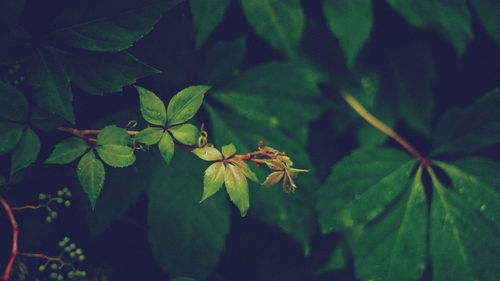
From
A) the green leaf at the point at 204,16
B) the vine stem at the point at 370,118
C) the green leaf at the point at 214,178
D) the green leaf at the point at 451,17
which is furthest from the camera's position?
the vine stem at the point at 370,118

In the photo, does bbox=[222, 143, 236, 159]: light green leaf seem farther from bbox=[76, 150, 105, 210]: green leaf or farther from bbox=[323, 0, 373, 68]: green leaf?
bbox=[323, 0, 373, 68]: green leaf

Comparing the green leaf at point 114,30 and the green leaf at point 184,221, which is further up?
the green leaf at point 114,30

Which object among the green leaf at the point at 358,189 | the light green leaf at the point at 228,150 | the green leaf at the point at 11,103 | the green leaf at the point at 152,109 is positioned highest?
the green leaf at the point at 11,103

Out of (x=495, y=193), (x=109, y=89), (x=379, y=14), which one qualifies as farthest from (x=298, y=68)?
(x=495, y=193)

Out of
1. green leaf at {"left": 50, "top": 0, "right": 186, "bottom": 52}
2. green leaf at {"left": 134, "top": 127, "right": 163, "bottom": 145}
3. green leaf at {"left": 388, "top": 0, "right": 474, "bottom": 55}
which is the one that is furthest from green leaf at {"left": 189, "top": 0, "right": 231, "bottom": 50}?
green leaf at {"left": 388, "top": 0, "right": 474, "bottom": 55}

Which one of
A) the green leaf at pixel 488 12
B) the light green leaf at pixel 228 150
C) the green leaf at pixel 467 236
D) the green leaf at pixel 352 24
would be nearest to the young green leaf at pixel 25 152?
the light green leaf at pixel 228 150

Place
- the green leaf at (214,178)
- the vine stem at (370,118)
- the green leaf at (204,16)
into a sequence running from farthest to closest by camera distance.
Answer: the vine stem at (370,118) → the green leaf at (204,16) → the green leaf at (214,178)

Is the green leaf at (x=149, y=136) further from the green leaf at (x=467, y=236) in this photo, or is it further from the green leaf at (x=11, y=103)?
the green leaf at (x=467, y=236)
